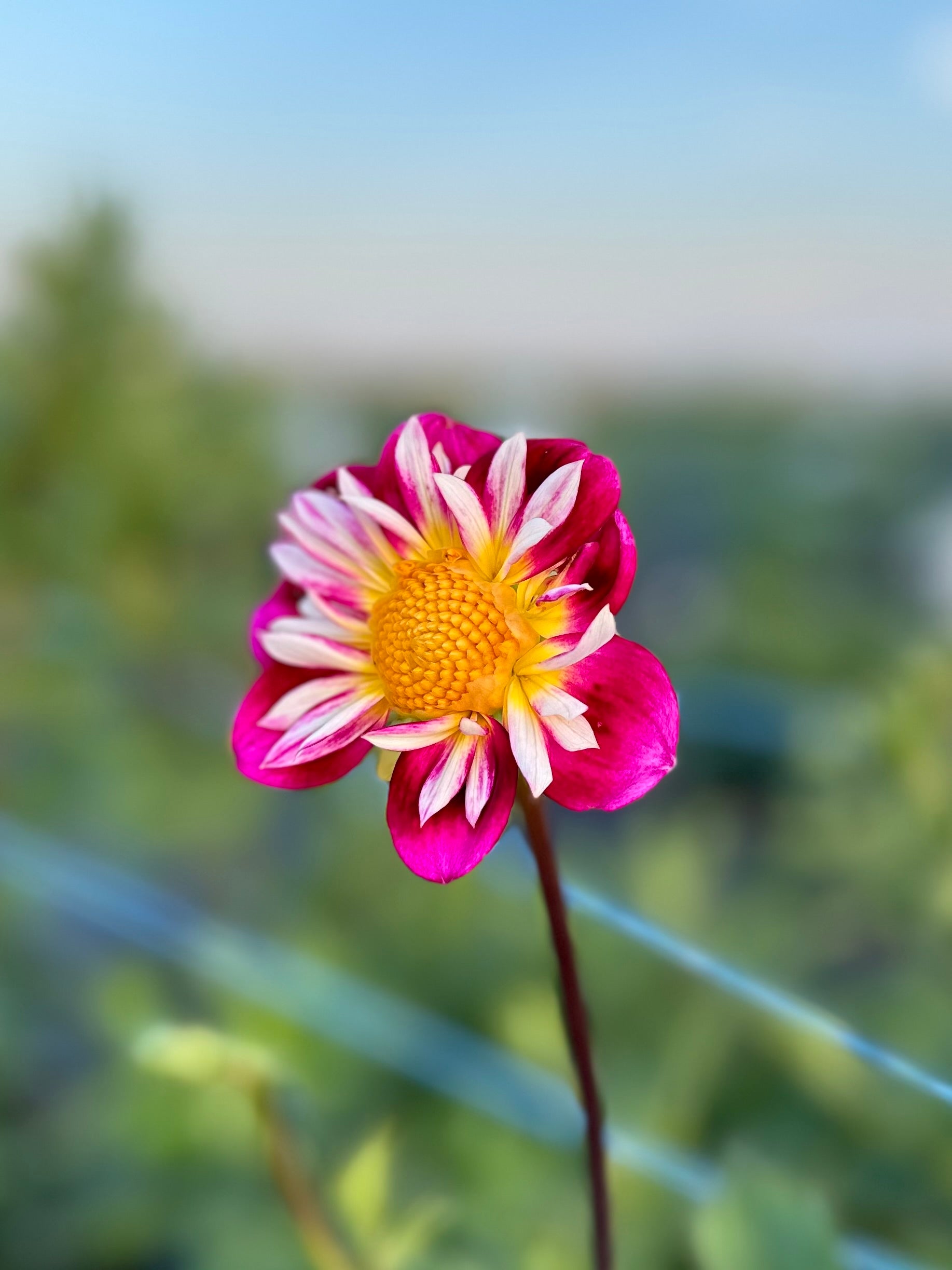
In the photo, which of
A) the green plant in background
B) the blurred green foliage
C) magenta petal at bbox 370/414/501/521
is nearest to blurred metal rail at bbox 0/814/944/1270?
the blurred green foliage

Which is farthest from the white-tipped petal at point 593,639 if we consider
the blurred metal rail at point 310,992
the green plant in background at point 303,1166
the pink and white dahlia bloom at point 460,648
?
the blurred metal rail at point 310,992

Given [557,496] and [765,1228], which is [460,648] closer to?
[557,496]

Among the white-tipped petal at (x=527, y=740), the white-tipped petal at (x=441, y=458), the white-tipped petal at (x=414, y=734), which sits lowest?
the white-tipped petal at (x=414, y=734)

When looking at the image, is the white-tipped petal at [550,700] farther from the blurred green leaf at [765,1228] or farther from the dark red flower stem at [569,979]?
the blurred green leaf at [765,1228]

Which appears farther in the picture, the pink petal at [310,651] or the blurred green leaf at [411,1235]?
the blurred green leaf at [411,1235]

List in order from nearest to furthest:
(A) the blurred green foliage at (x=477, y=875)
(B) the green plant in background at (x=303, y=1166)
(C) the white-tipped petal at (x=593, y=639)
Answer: (C) the white-tipped petal at (x=593, y=639)
(B) the green plant in background at (x=303, y=1166)
(A) the blurred green foliage at (x=477, y=875)

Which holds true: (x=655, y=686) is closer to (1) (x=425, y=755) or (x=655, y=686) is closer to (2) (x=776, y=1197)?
(1) (x=425, y=755)

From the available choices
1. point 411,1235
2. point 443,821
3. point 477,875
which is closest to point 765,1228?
point 411,1235
